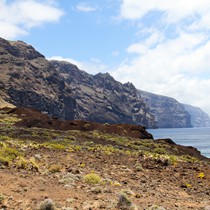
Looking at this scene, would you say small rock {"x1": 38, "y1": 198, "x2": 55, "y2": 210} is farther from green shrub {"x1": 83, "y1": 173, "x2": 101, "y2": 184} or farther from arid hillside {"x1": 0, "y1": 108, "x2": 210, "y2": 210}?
green shrub {"x1": 83, "y1": 173, "x2": 101, "y2": 184}

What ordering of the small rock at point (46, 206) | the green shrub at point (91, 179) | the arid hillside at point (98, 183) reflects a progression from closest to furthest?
the small rock at point (46, 206) → the arid hillside at point (98, 183) → the green shrub at point (91, 179)

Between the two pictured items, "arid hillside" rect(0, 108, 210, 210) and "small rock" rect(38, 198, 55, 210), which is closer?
"small rock" rect(38, 198, 55, 210)

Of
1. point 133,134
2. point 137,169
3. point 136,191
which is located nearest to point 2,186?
point 136,191

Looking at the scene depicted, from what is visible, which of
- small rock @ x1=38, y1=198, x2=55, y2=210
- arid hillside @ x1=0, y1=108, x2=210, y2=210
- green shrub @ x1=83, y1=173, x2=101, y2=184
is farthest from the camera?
green shrub @ x1=83, y1=173, x2=101, y2=184

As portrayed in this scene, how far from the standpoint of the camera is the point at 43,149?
2633cm

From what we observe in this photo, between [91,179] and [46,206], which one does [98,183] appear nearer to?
[91,179]

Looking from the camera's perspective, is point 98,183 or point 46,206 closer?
point 46,206

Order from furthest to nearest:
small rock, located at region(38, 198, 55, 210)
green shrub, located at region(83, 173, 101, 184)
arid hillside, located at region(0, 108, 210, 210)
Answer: green shrub, located at region(83, 173, 101, 184) → arid hillside, located at region(0, 108, 210, 210) → small rock, located at region(38, 198, 55, 210)

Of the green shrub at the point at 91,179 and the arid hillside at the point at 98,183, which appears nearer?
the arid hillside at the point at 98,183

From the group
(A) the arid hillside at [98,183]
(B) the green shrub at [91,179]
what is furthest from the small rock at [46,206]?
(B) the green shrub at [91,179]

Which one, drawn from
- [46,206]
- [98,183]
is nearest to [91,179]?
[98,183]

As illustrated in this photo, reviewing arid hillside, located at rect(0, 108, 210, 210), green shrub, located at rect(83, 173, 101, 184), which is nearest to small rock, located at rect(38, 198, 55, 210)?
arid hillside, located at rect(0, 108, 210, 210)

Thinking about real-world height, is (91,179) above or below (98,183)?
above

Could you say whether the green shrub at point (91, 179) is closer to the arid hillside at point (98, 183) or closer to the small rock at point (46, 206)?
the arid hillside at point (98, 183)
